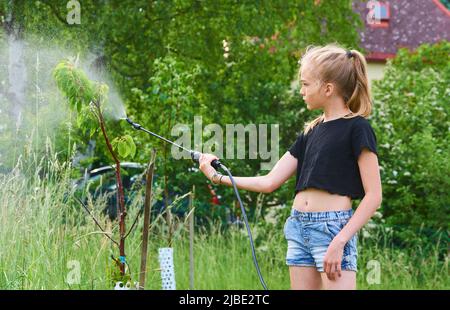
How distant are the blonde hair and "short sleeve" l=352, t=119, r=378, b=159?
0.11 meters

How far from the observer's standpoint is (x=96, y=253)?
5.87m

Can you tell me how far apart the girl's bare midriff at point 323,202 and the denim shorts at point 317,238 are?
0.02 meters

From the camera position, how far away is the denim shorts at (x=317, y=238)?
338 cm

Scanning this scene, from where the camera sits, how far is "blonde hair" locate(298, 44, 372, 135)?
3.54 m

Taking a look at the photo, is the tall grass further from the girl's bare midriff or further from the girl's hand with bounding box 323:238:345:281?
the girl's hand with bounding box 323:238:345:281

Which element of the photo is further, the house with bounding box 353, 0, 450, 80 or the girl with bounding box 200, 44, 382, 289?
the house with bounding box 353, 0, 450, 80

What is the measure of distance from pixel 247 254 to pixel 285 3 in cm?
382
